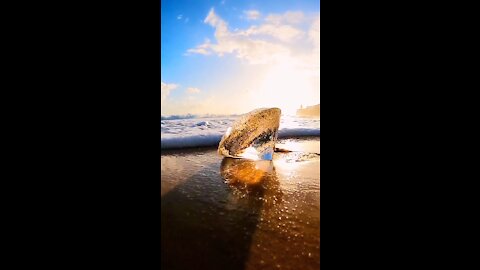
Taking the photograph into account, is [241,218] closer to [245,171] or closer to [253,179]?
[253,179]

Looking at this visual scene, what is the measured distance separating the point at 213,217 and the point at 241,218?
0.24 metres

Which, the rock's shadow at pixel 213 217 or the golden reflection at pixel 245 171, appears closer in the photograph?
the rock's shadow at pixel 213 217

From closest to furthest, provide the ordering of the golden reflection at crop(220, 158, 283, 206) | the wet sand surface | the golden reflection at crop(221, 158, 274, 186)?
the wet sand surface → the golden reflection at crop(220, 158, 283, 206) → the golden reflection at crop(221, 158, 274, 186)

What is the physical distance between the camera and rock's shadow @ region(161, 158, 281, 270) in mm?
1429

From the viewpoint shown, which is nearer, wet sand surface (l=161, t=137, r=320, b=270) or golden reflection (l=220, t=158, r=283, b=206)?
wet sand surface (l=161, t=137, r=320, b=270)

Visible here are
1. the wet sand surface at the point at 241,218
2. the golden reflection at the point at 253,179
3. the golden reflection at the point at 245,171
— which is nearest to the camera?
the wet sand surface at the point at 241,218

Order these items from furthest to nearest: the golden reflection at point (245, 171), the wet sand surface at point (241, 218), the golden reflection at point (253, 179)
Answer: the golden reflection at point (245, 171) → the golden reflection at point (253, 179) → the wet sand surface at point (241, 218)

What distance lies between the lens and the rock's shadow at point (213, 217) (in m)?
1.43
